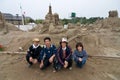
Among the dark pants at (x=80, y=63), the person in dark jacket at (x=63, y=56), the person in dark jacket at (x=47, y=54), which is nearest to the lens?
the person in dark jacket at (x=63, y=56)

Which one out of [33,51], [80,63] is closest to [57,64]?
[80,63]

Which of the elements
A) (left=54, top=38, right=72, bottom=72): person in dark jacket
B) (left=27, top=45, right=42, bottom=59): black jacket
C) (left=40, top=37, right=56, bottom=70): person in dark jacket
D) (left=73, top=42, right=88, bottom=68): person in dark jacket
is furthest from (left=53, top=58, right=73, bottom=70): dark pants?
(left=27, top=45, right=42, bottom=59): black jacket

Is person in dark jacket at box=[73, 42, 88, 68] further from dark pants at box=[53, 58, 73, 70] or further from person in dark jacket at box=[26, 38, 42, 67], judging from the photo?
person in dark jacket at box=[26, 38, 42, 67]

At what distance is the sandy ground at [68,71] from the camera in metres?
4.79

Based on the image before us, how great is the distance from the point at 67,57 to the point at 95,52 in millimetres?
2570

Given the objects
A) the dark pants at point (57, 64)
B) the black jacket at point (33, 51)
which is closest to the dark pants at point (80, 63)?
the dark pants at point (57, 64)

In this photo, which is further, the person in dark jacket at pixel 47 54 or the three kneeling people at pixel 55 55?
the person in dark jacket at pixel 47 54

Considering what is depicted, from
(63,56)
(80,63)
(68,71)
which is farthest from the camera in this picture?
(80,63)

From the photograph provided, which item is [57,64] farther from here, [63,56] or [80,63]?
[80,63]

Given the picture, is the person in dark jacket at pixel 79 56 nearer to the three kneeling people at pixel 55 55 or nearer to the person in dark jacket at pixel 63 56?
the three kneeling people at pixel 55 55

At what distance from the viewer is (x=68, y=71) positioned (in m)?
4.93

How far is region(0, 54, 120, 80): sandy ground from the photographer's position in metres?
4.79

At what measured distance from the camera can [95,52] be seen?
7.07m

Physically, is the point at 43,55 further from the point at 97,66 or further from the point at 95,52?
the point at 95,52
